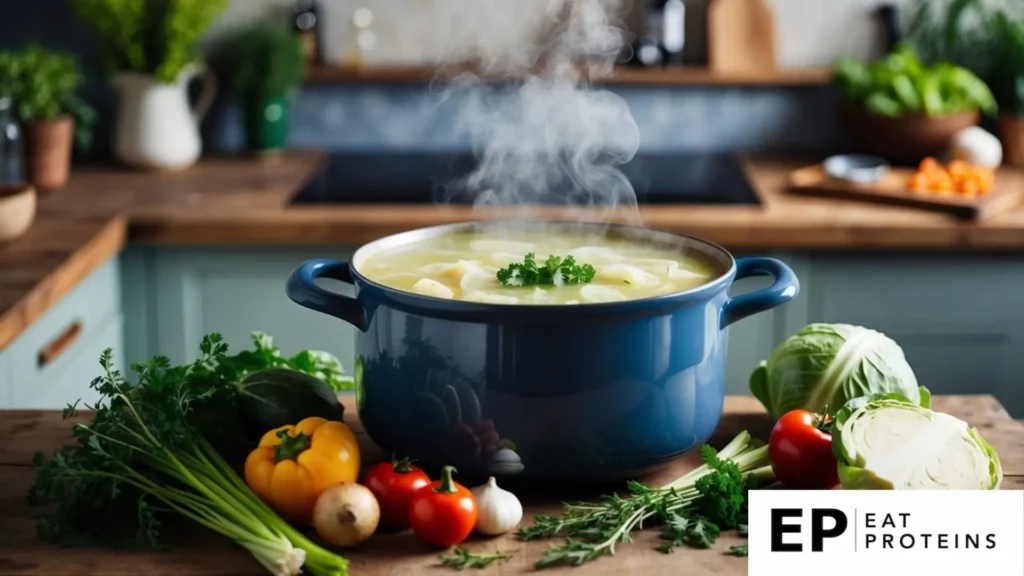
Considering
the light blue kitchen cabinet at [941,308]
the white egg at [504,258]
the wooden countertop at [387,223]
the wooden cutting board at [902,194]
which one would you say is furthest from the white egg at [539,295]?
the wooden cutting board at [902,194]

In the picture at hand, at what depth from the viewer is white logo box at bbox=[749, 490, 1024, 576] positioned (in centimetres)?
105

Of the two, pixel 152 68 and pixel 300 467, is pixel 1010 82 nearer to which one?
pixel 152 68

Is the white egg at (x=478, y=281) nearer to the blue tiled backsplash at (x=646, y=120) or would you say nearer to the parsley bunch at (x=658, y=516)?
the parsley bunch at (x=658, y=516)

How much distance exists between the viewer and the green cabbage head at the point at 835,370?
1316mm

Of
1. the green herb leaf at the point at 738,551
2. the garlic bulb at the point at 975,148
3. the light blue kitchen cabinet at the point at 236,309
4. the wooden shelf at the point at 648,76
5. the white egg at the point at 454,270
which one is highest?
the wooden shelf at the point at 648,76

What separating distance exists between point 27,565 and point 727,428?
28.7 inches

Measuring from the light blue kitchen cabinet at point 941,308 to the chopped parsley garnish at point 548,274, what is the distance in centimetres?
159

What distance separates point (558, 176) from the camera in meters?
3.19

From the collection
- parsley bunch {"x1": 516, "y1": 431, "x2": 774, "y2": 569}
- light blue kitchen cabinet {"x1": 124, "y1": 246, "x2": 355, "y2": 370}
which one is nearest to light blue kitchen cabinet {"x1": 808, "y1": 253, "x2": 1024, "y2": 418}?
light blue kitchen cabinet {"x1": 124, "y1": 246, "x2": 355, "y2": 370}

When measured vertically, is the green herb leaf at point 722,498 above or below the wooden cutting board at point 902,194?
below

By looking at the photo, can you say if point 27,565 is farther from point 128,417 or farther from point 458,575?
point 458,575

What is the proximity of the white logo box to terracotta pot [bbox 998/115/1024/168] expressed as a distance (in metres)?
2.39

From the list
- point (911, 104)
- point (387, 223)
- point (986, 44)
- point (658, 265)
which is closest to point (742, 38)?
point (911, 104)

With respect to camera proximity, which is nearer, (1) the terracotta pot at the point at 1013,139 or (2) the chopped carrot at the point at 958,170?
(2) the chopped carrot at the point at 958,170
